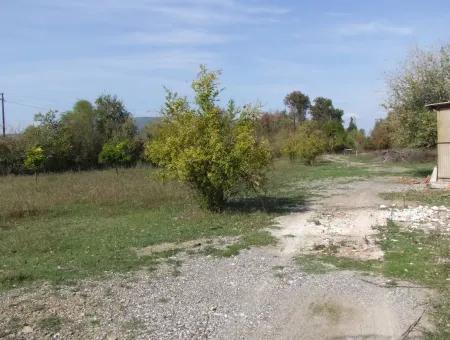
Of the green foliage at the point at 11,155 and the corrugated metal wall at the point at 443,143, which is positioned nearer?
the corrugated metal wall at the point at 443,143

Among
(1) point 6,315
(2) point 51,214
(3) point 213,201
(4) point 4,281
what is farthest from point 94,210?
(1) point 6,315

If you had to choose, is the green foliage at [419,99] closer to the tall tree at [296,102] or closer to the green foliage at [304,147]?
the green foliage at [304,147]

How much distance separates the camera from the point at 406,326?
5809 millimetres

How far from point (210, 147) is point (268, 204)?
3.38m

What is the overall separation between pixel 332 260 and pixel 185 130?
6.30 metres

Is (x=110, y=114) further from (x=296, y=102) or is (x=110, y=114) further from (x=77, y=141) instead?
(x=296, y=102)

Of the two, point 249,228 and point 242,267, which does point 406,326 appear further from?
point 249,228

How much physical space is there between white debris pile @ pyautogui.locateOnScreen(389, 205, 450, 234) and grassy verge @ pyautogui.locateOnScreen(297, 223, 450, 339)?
99cm

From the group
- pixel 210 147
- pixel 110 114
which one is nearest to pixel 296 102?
pixel 110 114

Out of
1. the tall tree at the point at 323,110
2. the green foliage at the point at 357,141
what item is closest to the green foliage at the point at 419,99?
the green foliage at the point at 357,141

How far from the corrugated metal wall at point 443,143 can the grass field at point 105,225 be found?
5.35 m

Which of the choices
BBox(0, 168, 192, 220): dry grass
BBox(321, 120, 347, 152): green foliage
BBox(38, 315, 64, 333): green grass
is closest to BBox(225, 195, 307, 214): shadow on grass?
BBox(0, 168, 192, 220): dry grass

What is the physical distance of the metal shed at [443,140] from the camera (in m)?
20.2

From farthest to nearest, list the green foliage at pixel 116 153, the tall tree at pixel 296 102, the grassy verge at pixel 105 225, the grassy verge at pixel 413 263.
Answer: the tall tree at pixel 296 102
the green foliage at pixel 116 153
the grassy verge at pixel 105 225
the grassy verge at pixel 413 263
